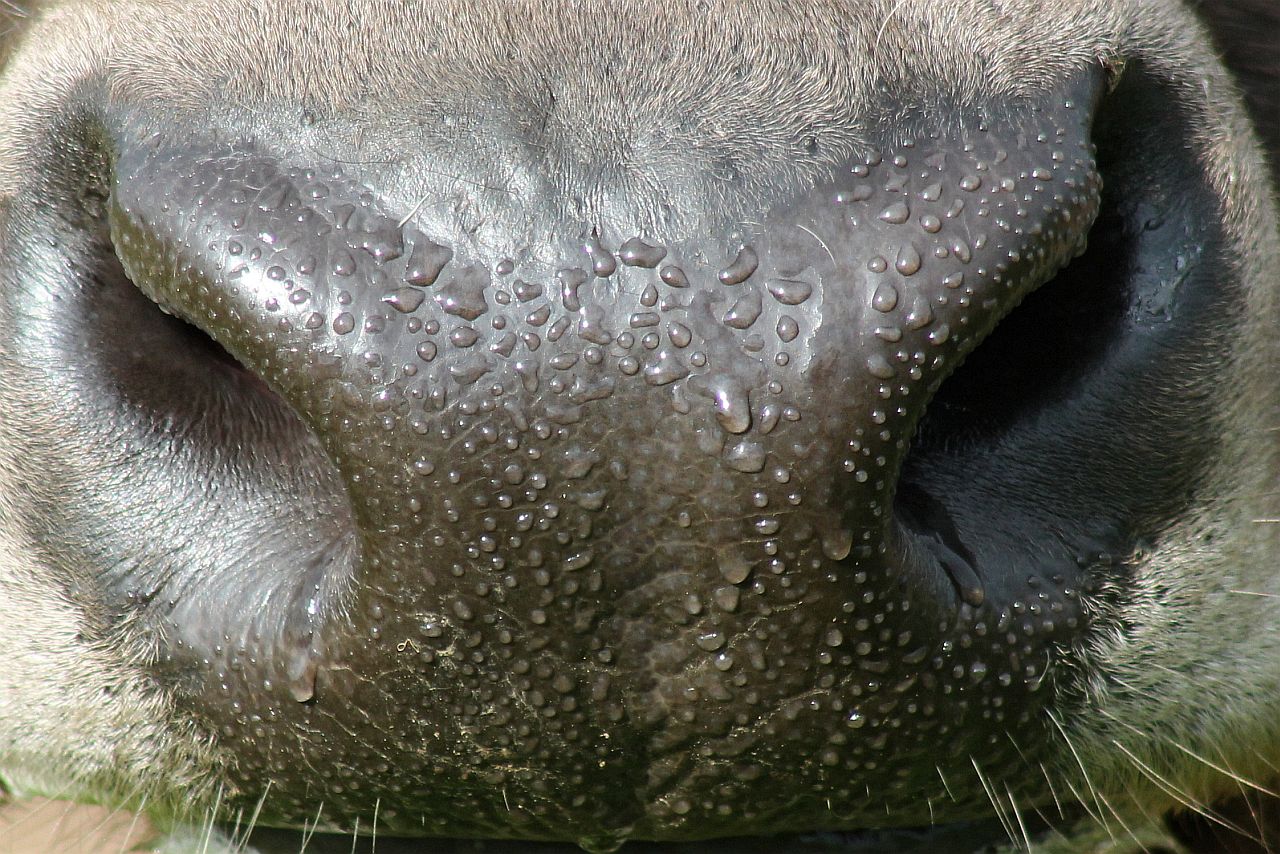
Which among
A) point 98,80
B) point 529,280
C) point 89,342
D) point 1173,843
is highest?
point 98,80

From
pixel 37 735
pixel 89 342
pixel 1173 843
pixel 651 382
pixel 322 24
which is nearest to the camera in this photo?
pixel 651 382

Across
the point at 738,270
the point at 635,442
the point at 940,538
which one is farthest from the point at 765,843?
the point at 738,270

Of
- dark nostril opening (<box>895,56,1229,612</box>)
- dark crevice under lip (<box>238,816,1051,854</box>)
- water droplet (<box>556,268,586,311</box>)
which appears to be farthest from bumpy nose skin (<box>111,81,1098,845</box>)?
dark crevice under lip (<box>238,816,1051,854</box>)

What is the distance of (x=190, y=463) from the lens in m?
1.41

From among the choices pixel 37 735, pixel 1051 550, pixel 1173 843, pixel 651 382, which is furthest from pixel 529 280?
pixel 1173 843

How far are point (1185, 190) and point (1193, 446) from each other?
26 cm

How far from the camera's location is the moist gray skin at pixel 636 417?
1165 mm

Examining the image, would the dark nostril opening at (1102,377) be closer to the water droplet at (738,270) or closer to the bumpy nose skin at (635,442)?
the bumpy nose skin at (635,442)

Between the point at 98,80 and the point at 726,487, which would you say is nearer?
the point at 726,487

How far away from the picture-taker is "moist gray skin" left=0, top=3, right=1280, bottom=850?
1165 millimetres

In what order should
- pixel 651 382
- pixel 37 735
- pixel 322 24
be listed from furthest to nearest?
pixel 37 735 < pixel 322 24 < pixel 651 382

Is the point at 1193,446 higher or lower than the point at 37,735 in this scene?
higher

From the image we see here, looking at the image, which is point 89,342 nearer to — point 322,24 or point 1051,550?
point 322,24

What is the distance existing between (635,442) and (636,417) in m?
0.02
